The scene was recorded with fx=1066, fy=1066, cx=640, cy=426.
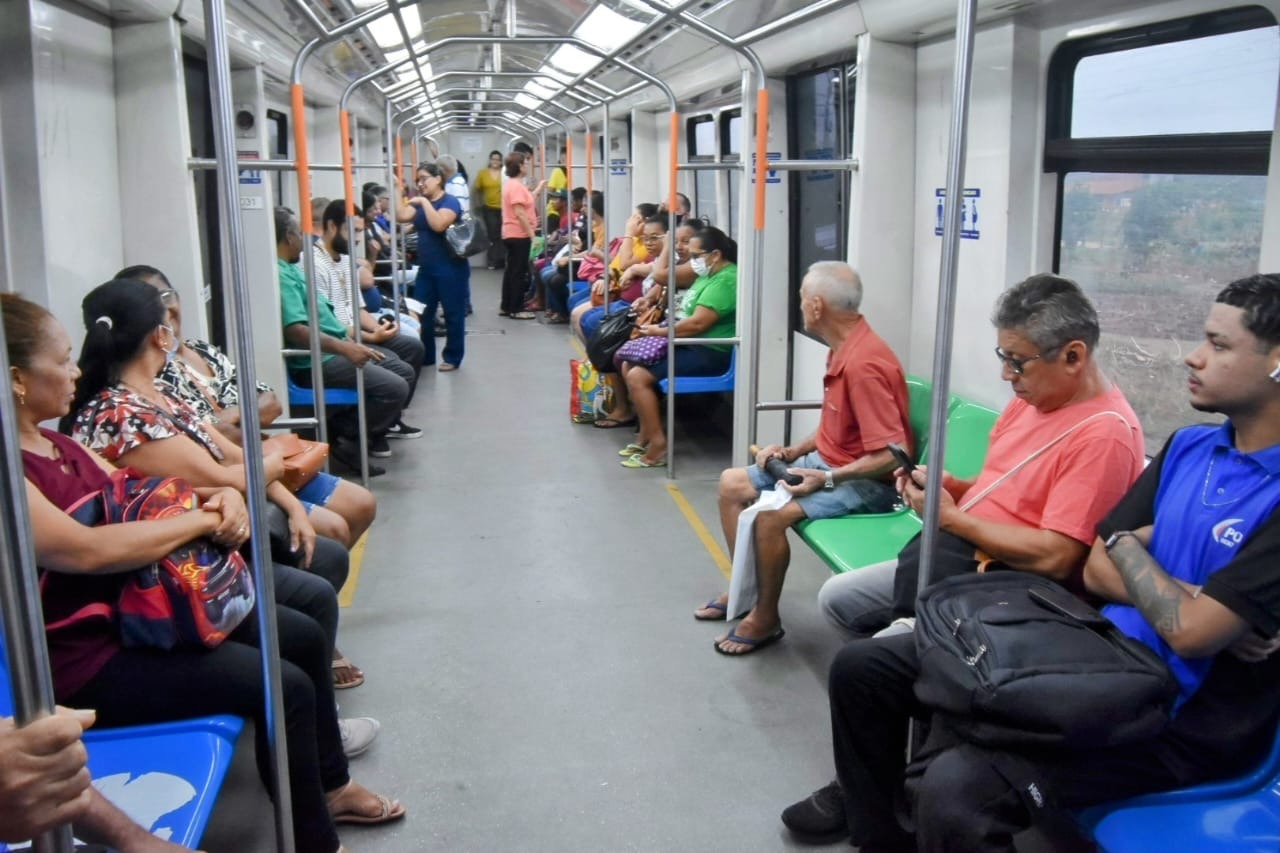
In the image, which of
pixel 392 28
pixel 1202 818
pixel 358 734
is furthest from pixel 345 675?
pixel 392 28

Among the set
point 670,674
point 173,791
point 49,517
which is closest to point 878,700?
point 670,674

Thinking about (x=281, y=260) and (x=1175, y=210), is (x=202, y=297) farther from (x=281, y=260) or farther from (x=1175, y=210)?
(x=1175, y=210)

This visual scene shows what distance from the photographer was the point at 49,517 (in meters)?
2.11

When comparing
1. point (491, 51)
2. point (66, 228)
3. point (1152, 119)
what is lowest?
point (66, 228)

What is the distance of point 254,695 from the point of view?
2416mm

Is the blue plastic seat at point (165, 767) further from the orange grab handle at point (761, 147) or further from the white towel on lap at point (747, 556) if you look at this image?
the orange grab handle at point (761, 147)

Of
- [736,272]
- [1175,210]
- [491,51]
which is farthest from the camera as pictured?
[491,51]

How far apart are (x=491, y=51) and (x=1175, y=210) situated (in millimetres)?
6848

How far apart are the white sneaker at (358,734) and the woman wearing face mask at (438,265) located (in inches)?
237

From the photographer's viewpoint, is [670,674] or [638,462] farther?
[638,462]

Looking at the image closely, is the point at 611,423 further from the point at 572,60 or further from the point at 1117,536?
the point at 1117,536

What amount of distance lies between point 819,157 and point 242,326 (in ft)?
16.3

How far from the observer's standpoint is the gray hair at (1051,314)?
2684 millimetres

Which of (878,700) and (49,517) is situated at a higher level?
(49,517)
